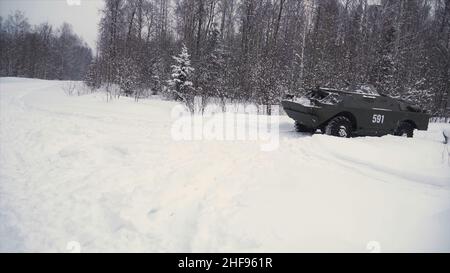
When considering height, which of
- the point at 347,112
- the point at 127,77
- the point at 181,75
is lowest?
the point at 347,112

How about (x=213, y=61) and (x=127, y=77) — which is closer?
(x=127, y=77)

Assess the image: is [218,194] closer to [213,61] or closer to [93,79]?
[93,79]

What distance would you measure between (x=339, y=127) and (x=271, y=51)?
541 inches

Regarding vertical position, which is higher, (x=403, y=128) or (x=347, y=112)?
(x=347, y=112)

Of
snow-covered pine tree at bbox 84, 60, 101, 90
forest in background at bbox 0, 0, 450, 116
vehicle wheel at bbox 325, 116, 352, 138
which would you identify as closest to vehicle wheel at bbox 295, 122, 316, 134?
vehicle wheel at bbox 325, 116, 352, 138

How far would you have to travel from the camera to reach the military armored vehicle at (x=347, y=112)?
9.60 metres

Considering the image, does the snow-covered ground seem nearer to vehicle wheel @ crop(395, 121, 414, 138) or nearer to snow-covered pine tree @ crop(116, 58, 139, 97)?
vehicle wheel @ crop(395, 121, 414, 138)

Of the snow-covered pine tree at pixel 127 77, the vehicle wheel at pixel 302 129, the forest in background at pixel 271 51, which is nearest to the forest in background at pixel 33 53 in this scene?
the forest in background at pixel 271 51

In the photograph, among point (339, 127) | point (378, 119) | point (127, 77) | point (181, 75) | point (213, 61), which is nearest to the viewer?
point (339, 127)

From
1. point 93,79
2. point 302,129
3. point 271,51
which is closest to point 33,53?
point 93,79

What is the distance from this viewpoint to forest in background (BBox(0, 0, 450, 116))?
20844 mm

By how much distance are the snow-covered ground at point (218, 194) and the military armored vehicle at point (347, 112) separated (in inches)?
28.0

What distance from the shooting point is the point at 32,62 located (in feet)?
179

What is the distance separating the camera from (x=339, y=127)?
9.78 m
